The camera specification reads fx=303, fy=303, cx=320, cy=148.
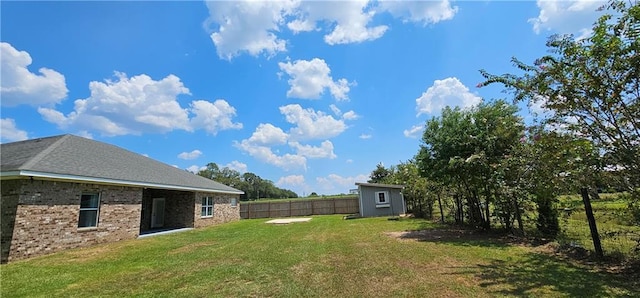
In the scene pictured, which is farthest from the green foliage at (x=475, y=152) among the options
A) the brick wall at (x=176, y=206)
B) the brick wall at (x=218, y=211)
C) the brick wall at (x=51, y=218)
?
the brick wall at (x=176, y=206)

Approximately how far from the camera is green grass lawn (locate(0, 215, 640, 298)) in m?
4.95

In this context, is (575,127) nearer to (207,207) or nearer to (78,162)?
(78,162)

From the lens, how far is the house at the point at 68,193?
27.8 ft

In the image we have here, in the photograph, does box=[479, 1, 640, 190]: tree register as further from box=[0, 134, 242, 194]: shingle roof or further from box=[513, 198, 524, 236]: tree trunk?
box=[0, 134, 242, 194]: shingle roof

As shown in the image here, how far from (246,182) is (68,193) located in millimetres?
72672

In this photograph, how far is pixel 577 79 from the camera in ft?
18.5

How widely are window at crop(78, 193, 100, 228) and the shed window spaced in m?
18.7

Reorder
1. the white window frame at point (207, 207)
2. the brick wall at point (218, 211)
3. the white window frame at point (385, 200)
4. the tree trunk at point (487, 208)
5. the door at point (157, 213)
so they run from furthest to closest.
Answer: the white window frame at point (385, 200) → the white window frame at point (207, 207) → the brick wall at point (218, 211) → the door at point (157, 213) → the tree trunk at point (487, 208)

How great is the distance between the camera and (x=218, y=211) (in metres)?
21.2

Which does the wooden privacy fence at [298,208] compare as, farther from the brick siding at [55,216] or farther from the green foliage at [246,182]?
the green foliage at [246,182]

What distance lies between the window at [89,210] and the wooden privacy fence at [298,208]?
18240mm

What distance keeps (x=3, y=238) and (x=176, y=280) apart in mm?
6276

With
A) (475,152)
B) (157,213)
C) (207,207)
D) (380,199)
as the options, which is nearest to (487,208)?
(475,152)

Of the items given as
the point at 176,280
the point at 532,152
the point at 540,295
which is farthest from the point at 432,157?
the point at 176,280
